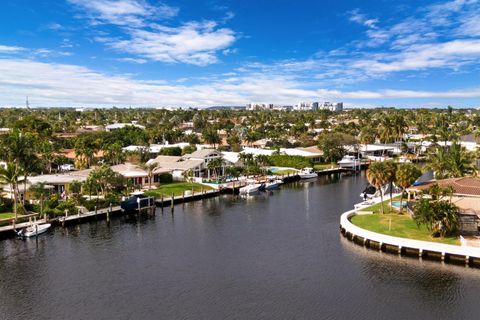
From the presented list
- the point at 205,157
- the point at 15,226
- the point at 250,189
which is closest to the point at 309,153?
the point at 205,157

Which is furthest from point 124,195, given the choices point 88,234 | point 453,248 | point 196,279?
point 453,248

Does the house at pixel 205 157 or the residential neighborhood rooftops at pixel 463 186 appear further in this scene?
Result: the house at pixel 205 157

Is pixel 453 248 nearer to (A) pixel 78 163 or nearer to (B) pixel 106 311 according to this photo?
(B) pixel 106 311

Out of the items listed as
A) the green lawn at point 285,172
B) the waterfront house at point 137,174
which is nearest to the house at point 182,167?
the waterfront house at point 137,174

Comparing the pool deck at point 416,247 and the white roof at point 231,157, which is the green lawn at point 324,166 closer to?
the white roof at point 231,157

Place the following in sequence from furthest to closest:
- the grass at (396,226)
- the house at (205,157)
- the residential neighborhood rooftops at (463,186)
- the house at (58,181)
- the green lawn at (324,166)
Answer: the green lawn at (324,166) < the house at (205,157) < the house at (58,181) < the residential neighborhood rooftops at (463,186) < the grass at (396,226)

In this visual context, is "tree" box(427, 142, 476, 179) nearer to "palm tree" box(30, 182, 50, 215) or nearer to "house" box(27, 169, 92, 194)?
"house" box(27, 169, 92, 194)
